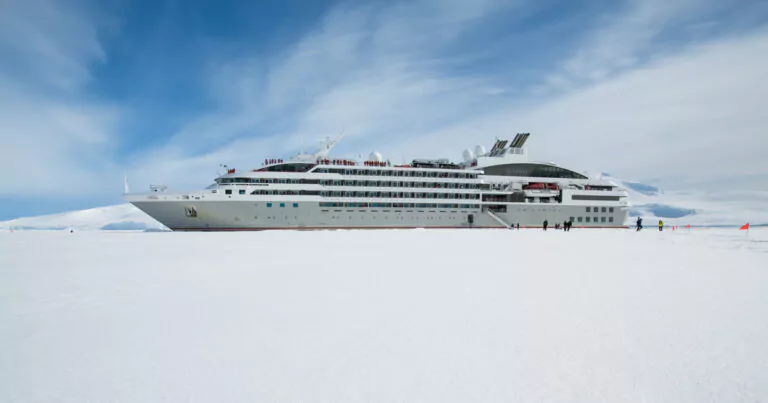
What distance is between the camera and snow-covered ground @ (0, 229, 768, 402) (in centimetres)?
465

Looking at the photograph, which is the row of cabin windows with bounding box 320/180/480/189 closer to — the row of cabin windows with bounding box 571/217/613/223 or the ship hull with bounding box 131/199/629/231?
the ship hull with bounding box 131/199/629/231

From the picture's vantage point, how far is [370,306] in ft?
26.6

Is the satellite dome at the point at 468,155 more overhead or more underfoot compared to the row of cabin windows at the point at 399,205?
more overhead

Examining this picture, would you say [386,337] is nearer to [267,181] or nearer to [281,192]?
[281,192]

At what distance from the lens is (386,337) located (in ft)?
20.5

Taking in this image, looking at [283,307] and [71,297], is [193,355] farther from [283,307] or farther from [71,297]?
[71,297]

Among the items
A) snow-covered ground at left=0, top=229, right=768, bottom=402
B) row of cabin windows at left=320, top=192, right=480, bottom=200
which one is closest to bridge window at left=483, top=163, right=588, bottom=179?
row of cabin windows at left=320, top=192, right=480, bottom=200

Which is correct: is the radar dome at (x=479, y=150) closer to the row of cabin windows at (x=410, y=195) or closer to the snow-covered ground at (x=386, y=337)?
the row of cabin windows at (x=410, y=195)

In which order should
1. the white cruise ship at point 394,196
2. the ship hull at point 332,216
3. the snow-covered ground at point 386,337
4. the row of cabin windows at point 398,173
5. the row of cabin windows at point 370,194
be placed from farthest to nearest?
the row of cabin windows at point 398,173 < the row of cabin windows at point 370,194 < the white cruise ship at point 394,196 < the ship hull at point 332,216 < the snow-covered ground at point 386,337

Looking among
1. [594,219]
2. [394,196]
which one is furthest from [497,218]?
[594,219]

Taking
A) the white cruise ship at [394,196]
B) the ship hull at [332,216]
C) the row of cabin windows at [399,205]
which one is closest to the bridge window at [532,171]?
the white cruise ship at [394,196]

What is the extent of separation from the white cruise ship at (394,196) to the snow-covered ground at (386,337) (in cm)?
2974

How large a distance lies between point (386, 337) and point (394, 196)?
43571 millimetres

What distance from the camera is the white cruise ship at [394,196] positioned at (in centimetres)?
Result: 4100
